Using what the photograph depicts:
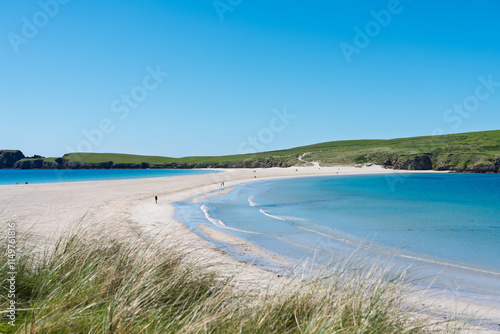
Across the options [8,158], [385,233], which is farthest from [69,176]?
[8,158]

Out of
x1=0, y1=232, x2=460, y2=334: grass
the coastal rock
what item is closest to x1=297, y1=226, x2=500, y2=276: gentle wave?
x1=0, y1=232, x2=460, y2=334: grass

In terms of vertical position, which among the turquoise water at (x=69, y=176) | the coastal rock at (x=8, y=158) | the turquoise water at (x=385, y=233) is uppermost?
the coastal rock at (x=8, y=158)

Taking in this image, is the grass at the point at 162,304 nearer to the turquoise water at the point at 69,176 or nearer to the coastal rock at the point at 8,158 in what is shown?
the turquoise water at the point at 69,176

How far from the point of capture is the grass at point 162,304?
3.11 metres

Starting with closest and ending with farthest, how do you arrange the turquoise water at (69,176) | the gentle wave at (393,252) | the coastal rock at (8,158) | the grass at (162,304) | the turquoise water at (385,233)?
the grass at (162,304), the gentle wave at (393,252), the turquoise water at (385,233), the turquoise water at (69,176), the coastal rock at (8,158)

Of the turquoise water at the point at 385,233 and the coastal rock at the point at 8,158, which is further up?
the coastal rock at the point at 8,158

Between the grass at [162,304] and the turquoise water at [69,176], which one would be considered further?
the turquoise water at [69,176]

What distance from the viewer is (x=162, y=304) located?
12.4 feet

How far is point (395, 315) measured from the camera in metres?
3.71

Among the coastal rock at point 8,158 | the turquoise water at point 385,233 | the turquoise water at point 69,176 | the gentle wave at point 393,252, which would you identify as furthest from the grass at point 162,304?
the coastal rock at point 8,158

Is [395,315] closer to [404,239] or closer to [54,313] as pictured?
[54,313]

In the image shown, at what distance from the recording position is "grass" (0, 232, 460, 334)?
3.11 m

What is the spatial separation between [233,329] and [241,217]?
17.0m

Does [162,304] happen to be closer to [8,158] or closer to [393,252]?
[393,252]
